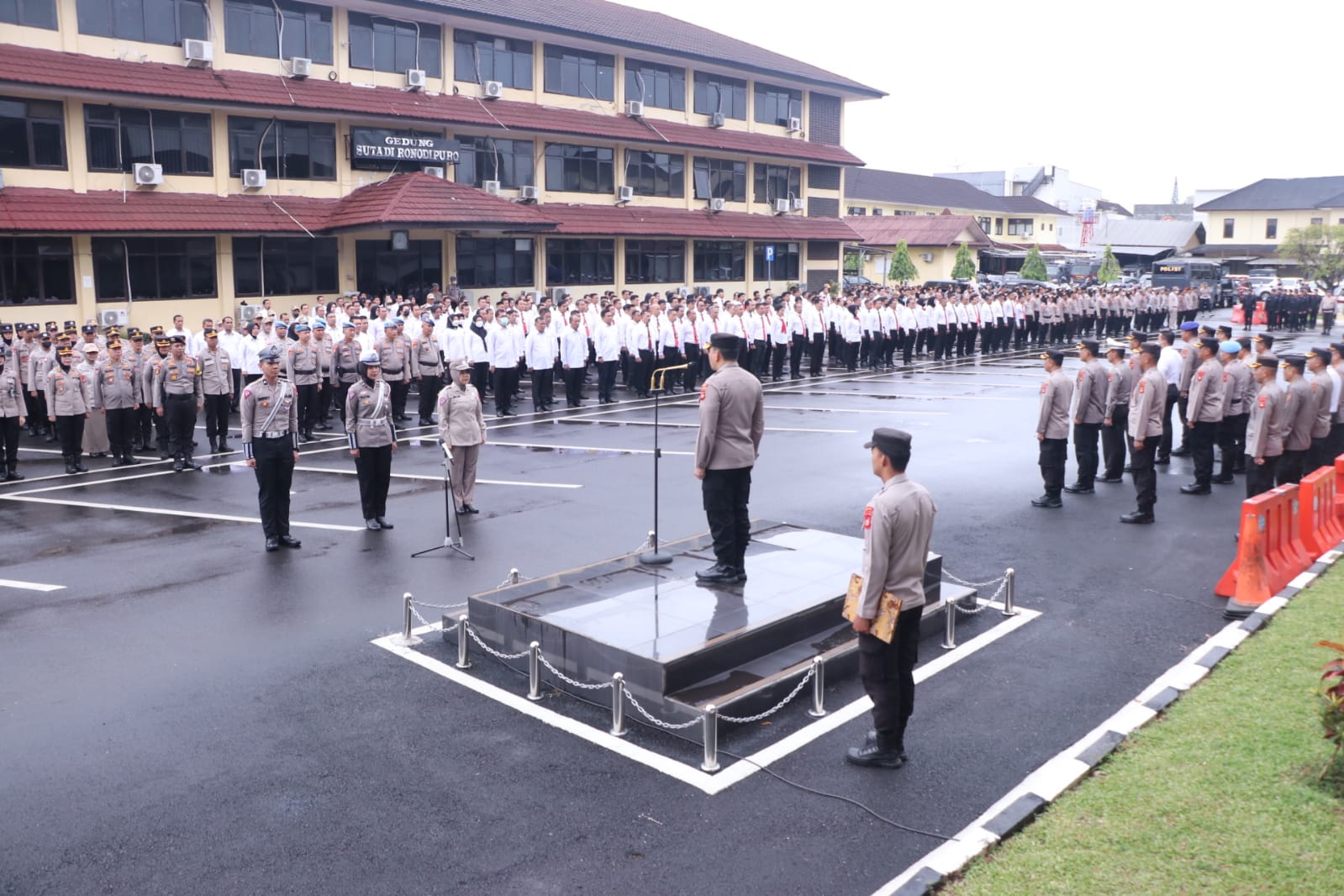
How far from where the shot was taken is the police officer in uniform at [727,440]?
331 inches

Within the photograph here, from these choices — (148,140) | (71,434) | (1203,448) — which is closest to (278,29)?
(148,140)

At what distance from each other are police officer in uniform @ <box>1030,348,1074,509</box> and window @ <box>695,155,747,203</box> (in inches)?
1134

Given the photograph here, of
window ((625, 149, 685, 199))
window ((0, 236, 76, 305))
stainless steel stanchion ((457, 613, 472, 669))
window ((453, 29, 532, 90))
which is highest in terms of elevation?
window ((453, 29, 532, 90))

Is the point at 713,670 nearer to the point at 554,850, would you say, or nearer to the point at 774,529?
the point at 554,850

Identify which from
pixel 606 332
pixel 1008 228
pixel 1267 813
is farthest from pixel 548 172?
pixel 1008 228

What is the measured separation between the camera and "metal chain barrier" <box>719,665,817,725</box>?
273 inches

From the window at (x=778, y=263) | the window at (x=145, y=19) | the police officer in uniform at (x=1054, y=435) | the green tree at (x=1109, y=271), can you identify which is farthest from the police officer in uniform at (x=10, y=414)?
the green tree at (x=1109, y=271)

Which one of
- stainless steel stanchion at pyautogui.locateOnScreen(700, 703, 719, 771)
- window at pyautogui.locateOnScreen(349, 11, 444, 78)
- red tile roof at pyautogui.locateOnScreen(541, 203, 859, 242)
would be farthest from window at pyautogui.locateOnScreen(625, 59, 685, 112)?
stainless steel stanchion at pyautogui.locateOnScreen(700, 703, 719, 771)

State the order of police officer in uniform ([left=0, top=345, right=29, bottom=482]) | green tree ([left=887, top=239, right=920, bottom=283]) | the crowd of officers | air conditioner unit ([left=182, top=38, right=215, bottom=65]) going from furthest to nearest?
green tree ([left=887, top=239, right=920, bottom=283]) < air conditioner unit ([left=182, top=38, right=215, bottom=65]) < police officer in uniform ([left=0, top=345, right=29, bottom=482]) < the crowd of officers

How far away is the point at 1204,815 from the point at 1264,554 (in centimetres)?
465

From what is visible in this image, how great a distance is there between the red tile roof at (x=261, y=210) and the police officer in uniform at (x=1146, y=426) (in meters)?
18.9

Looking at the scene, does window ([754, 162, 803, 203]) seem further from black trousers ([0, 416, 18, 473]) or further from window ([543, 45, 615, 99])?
black trousers ([0, 416, 18, 473])

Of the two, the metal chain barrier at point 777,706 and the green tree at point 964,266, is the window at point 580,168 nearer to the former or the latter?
the green tree at point 964,266

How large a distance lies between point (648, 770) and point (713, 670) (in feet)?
3.80
